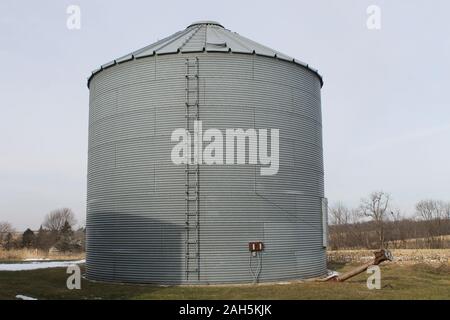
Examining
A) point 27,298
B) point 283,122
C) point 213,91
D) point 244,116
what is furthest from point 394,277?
point 27,298

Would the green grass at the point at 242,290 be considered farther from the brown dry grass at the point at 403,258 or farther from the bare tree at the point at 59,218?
the bare tree at the point at 59,218

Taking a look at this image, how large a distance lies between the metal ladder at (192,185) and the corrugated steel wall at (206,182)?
0.62 feet

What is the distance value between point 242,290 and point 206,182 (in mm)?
4141

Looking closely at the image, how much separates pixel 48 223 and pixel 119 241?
3778 inches

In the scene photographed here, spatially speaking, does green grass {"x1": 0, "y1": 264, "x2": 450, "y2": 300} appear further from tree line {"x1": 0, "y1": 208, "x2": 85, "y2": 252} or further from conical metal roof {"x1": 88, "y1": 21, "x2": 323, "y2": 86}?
tree line {"x1": 0, "y1": 208, "x2": 85, "y2": 252}

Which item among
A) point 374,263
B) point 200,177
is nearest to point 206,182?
point 200,177

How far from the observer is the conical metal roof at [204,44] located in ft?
62.0

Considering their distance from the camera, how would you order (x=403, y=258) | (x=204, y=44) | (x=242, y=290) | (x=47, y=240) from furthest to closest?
(x=47, y=240) < (x=403, y=258) < (x=204, y=44) < (x=242, y=290)

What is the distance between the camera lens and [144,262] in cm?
1781

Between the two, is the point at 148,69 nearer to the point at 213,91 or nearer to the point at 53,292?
the point at 213,91

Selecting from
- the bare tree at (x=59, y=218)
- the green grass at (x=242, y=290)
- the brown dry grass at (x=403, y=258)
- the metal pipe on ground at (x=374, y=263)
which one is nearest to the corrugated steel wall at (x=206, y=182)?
the green grass at (x=242, y=290)

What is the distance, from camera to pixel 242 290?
52.4ft

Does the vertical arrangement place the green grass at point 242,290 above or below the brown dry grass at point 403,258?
above

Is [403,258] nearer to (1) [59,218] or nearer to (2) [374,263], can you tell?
(2) [374,263]
